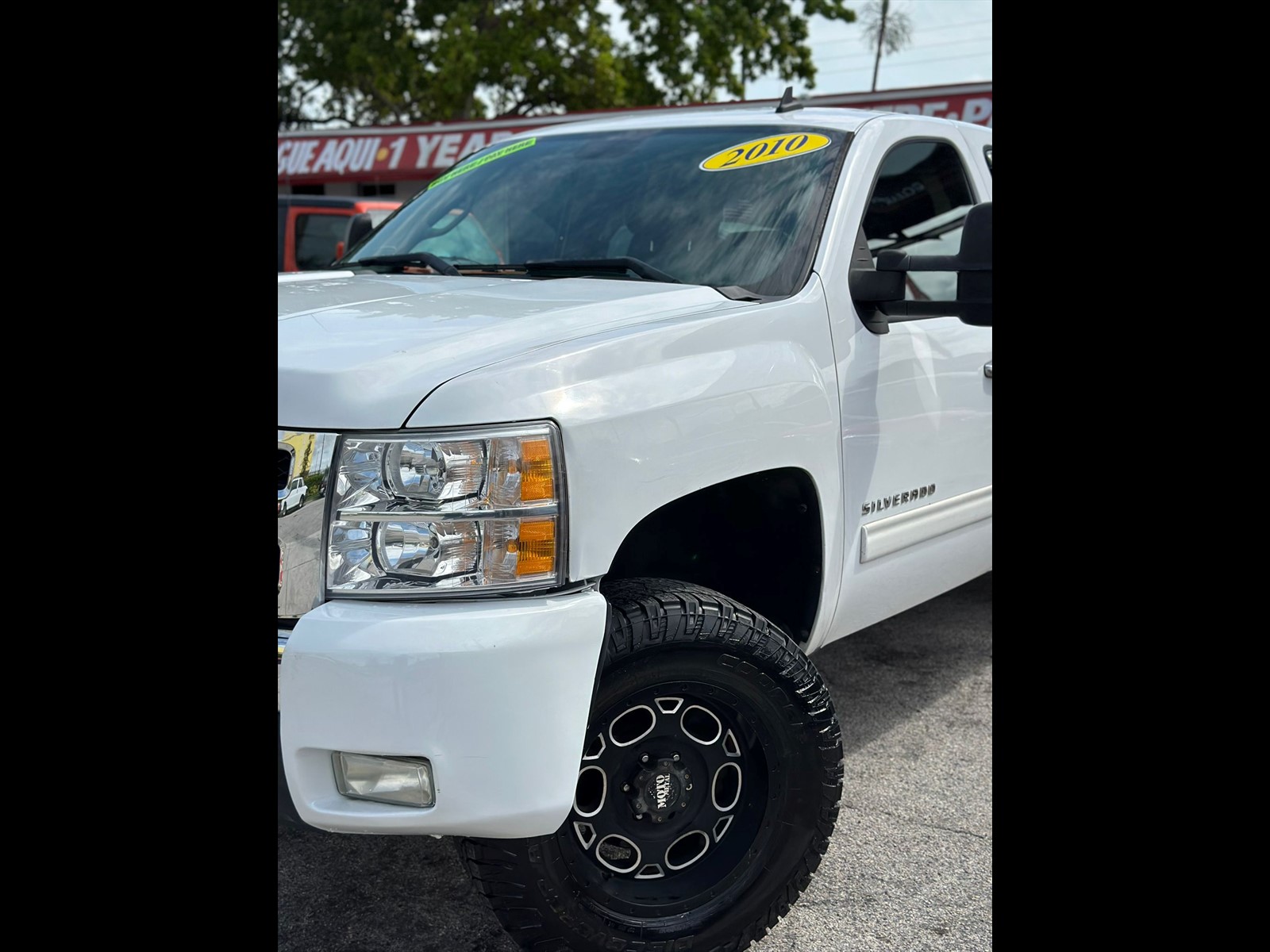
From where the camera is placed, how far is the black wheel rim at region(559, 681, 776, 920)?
7.70ft

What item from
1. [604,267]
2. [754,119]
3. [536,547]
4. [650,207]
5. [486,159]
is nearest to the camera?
[536,547]

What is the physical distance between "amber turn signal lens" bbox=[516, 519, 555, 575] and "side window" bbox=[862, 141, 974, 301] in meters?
1.75

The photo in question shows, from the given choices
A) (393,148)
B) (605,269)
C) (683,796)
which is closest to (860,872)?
(683,796)

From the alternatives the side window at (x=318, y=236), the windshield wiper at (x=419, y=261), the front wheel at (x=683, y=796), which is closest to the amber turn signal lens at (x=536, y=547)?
the front wheel at (x=683, y=796)

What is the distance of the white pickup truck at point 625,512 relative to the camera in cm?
206

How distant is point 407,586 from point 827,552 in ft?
3.79

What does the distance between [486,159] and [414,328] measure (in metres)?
1.71

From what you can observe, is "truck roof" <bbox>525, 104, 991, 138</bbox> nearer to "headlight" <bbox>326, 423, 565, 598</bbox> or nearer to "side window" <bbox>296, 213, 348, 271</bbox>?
"headlight" <bbox>326, 423, 565, 598</bbox>

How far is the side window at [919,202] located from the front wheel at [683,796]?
1533 mm

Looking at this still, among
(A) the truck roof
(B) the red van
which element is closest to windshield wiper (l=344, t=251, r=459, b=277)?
(A) the truck roof

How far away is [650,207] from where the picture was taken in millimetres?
3299

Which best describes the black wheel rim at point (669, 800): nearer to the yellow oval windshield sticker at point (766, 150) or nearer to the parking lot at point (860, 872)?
the parking lot at point (860, 872)

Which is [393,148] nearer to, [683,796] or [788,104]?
[788,104]
